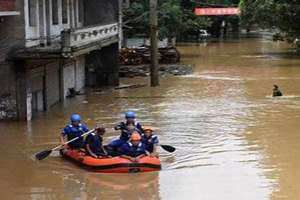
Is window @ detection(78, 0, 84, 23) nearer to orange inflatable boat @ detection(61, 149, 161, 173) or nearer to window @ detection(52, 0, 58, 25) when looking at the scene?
window @ detection(52, 0, 58, 25)

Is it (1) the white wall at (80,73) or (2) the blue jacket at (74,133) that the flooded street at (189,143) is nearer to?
(2) the blue jacket at (74,133)

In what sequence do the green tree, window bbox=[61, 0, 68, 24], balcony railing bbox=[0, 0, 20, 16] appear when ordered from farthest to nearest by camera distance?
the green tree < window bbox=[61, 0, 68, 24] < balcony railing bbox=[0, 0, 20, 16]

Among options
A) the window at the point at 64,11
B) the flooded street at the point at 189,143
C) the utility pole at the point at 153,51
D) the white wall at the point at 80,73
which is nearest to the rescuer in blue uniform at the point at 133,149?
the flooded street at the point at 189,143

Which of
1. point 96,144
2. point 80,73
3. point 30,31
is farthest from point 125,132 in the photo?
point 80,73

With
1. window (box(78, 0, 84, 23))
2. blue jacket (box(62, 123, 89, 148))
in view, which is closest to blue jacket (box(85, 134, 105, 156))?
blue jacket (box(62, 123, 89, 148))

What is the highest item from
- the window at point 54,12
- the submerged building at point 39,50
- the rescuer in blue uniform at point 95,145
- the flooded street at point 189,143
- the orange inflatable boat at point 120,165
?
the window at point 54,12

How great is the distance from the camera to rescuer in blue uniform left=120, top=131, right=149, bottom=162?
1677 centimetres

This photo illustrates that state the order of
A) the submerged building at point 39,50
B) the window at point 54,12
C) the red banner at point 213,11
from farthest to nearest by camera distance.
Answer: the red banner at point 213,11, the window at point 54,12, the submerged building at point 39,50

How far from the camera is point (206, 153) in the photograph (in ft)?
62.3

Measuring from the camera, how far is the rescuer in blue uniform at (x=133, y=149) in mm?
16766

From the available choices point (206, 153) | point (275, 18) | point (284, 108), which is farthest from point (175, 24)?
point (206, 153)

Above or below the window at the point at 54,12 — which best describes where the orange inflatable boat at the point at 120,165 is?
below

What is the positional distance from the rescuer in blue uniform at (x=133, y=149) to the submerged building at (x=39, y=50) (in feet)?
22.1

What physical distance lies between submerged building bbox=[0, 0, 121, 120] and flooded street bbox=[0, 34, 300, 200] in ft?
2.49
